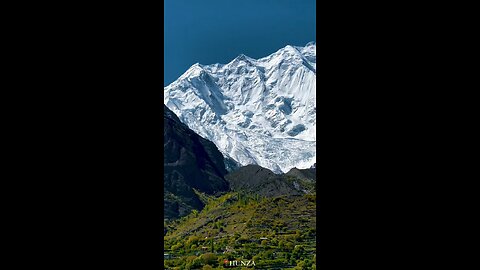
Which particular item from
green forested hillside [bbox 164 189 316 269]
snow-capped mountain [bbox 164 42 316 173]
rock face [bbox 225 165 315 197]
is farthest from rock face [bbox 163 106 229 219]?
snow-capped mountain [bbox 164 42 316 173]

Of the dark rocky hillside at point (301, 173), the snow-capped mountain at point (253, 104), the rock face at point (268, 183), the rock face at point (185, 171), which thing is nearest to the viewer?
the rock face at point (185, 171)

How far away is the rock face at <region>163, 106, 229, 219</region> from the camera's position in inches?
878

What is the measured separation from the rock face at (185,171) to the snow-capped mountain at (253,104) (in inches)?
209

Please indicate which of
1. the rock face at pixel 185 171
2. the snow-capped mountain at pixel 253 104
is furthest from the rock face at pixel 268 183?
the snow-capped mountain at pixel 253 104

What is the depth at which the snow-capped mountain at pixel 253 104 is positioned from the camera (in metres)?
35.7

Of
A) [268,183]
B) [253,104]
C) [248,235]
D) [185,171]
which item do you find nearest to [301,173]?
[268,183]

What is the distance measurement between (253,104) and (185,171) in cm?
2447

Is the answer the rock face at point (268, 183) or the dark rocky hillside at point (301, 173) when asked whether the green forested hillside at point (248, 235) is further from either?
the dark rocky hillside at point (301, 173)

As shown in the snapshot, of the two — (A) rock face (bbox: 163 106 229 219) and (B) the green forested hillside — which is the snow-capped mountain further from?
(B) the green forested hillside

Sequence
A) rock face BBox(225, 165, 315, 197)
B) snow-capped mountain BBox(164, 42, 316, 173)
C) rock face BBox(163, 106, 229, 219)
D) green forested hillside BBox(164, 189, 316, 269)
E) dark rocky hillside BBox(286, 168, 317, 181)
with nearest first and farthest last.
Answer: green forested hillside BBox(164, 189, 316, 269) → rock face BBox(163, 106, 229, 219) → rock face BBox(225, 165, 315, 197) → dark rocky hillside BBox(286, 168, 317, 181) → snow-capped mountain BBox(164, 42, 316, 173)

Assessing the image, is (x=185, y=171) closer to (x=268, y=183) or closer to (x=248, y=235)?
(x=268, y=183)

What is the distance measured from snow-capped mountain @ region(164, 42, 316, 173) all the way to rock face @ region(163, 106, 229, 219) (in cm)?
530

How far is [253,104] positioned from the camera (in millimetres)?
46938
